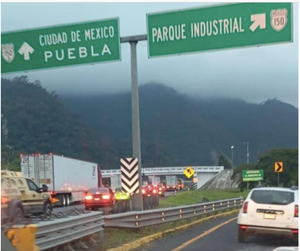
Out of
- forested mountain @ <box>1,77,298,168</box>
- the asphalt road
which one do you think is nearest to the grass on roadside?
the asphalt road

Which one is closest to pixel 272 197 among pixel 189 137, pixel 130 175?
pixel 130 175

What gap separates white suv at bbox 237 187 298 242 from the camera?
46.4 ft

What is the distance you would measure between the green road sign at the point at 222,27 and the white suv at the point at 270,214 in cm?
417

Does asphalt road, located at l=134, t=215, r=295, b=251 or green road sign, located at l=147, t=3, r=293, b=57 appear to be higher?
green road sign, located at l=147, t=3, r=293, b=57

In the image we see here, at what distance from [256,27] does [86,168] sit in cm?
3313

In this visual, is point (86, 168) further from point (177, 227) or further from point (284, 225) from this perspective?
point (284, 225)

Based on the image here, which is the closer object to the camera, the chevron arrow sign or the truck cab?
the truck cab

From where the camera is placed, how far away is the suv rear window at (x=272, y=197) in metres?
14.4

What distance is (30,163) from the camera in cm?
4047

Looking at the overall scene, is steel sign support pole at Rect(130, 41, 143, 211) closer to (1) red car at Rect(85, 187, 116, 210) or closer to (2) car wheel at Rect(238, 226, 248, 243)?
(2) car wheel at Rect(238, 226, 248, 243)

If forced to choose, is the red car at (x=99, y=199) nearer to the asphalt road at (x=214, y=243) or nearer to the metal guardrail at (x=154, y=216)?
the metal guardrail at (x=154, y=216)

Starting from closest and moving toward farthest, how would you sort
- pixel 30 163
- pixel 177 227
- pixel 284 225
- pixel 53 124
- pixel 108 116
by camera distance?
pixel 284 225
pixel 177 227
pixel 30 163
pixel 53 124
pixel 108 116

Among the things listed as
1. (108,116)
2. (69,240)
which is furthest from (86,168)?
(108,116)

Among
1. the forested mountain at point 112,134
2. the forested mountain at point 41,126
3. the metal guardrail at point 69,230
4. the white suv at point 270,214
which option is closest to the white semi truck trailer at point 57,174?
the white suv at point 270,214
